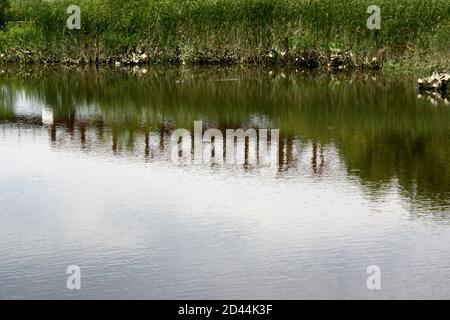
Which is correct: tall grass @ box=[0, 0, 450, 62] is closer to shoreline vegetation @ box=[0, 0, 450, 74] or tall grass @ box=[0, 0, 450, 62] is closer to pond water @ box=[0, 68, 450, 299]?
shoreline vegetation @ box=[0, 0, 450, 74]

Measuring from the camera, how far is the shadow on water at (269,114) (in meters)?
16.8

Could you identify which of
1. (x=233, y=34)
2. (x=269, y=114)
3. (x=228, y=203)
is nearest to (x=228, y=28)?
(x=233, y=34)

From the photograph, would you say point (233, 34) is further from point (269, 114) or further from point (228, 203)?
point (228, 203)

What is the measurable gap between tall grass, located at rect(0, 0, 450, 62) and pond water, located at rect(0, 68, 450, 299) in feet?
25.3

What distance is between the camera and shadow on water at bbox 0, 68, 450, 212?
16.8 metres

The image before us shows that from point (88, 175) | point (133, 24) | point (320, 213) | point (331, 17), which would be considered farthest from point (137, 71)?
point (320, 213)

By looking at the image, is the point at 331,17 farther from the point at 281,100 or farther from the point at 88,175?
the point at 88,175

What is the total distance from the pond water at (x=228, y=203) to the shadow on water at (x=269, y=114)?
7 centimetres

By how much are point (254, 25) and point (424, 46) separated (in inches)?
250

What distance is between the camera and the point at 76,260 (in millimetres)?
11070

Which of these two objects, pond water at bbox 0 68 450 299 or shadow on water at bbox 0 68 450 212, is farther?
shadow on water at bbox 0 68 450 212

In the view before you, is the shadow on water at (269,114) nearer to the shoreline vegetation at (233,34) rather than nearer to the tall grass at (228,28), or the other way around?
the shoreline vegetation at (233,34)

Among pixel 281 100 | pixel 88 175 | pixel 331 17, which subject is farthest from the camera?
pixel 331 17

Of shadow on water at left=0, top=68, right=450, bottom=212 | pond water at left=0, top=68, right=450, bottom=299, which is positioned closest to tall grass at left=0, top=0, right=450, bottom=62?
shadow on water at left=0, top=68, right=450, bottom=212
